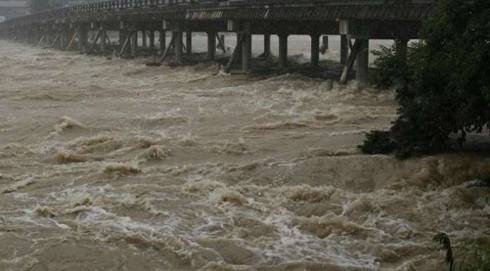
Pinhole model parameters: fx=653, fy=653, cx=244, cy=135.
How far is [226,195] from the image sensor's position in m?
10.1

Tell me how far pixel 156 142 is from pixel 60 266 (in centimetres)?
625

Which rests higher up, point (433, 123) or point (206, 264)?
point (433, 123)

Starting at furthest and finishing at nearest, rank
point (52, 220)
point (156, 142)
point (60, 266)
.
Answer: point (156, 142) < point (52, 220) < point (60, 266)

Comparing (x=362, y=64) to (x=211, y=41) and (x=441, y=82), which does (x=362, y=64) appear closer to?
(x=441, y=82)

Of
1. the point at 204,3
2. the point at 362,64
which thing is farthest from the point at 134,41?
the point at 362,64

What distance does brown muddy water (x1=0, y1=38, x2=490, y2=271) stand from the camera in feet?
26.6

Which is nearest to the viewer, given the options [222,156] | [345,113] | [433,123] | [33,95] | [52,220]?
[52,220]

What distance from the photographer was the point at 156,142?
13844 millimetres

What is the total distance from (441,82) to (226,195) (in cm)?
417

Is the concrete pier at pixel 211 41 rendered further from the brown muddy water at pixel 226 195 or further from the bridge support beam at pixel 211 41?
the brown muddy water at pixel 226 195

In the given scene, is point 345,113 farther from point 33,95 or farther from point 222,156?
point 33,95

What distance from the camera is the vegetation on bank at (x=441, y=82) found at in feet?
32.5

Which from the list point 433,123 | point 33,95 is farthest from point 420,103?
point 33,95

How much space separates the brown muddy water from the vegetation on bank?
0.45 meters
